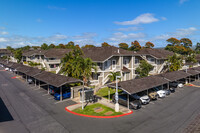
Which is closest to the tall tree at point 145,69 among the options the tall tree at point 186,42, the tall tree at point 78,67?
the tall tree at point 78,67

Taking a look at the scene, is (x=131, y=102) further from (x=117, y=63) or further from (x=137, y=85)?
(x=117, y=63)

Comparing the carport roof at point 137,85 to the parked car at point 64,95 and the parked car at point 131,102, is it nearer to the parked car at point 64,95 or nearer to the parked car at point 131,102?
the parked car at point 131,102

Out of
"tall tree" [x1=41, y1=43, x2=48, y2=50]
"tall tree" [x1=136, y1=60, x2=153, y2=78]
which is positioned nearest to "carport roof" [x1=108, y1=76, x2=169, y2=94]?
Result: "tall tree" [x1=136, y1=60, x2=153, y2=78]

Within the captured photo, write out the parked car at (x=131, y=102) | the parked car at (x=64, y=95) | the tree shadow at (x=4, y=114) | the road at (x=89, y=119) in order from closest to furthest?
1. the road at (x=89, y=119)
2. the tree shadow at (x=4, y=114)
3. the parked car at (x=131, y=102)
4. the parked car at (x=64, y=95)

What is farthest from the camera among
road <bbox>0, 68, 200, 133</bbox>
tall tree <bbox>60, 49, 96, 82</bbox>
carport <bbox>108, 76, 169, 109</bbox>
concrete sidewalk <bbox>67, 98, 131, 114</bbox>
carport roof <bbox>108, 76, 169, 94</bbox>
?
tall tree <bbox>60, 49, 96, 82</bbox>

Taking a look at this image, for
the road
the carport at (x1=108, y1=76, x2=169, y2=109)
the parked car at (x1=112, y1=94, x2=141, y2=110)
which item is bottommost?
the road

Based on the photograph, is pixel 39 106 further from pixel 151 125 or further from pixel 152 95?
pixel 152 95

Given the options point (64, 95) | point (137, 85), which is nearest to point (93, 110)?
point (64, 95)

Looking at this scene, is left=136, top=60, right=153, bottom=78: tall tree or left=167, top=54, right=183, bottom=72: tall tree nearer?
left=136, top=60, right=153, bottom=78: tall tree

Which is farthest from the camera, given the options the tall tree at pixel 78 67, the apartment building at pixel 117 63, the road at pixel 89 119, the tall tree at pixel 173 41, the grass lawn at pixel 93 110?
the tall tree at pixel 173 41

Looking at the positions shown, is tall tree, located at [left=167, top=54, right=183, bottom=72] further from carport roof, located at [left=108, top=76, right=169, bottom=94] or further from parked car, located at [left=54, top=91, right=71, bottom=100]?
parked car, located at [left=54, top=91, right=71, bottom=100]
